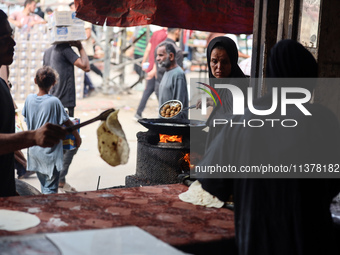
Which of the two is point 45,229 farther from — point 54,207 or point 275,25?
point 275,25

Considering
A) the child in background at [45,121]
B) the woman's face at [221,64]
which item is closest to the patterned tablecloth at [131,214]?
the woman's face at [221,64]

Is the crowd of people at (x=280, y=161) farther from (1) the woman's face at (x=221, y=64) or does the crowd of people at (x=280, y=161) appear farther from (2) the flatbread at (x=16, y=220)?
(1) the woman's face at (x=221, y=64)

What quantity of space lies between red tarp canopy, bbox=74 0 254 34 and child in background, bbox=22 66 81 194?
104cm

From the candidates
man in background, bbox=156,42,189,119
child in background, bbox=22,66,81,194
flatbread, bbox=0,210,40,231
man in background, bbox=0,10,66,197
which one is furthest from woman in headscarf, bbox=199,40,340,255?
man in background, bbox=156,42,189,119

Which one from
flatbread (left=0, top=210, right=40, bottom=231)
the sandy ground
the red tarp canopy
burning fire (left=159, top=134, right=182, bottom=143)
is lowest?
the sandy ground

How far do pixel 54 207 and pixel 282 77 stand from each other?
1675mm

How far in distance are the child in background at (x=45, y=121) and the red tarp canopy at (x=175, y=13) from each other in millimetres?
1039

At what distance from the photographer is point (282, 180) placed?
100 inches

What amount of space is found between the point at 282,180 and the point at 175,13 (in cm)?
352

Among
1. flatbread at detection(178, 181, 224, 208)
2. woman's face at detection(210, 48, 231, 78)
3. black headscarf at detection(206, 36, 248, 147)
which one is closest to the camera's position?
flatbread at detection(178, 181, 224, 208)

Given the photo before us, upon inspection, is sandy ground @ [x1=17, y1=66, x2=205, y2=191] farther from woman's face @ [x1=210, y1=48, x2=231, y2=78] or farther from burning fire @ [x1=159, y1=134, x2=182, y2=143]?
woman's face @ [x1=210, y1=48, x2=231, y2=78]

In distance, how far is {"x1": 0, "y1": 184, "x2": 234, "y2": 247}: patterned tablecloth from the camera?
284 centimetres

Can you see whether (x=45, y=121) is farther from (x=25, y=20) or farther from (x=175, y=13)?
(x=25, y=20)

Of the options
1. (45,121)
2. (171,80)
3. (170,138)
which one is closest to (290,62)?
(170,138)
